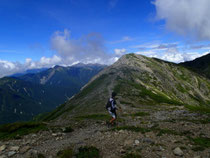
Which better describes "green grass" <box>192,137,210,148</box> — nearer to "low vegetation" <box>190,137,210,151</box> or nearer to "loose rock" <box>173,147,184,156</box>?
"low vegetation" <box>190,137,210,151</box>

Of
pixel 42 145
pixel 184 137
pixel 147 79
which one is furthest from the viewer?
pixel 147 79

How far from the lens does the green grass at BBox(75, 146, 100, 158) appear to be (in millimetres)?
13711

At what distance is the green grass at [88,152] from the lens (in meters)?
13.7

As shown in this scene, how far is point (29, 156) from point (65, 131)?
8886 millimetres

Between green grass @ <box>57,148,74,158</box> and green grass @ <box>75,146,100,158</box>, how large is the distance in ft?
2.03

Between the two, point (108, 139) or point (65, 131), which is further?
point (65, 131)

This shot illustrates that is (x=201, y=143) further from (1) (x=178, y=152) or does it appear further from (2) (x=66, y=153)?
(2) (x=66, y=153)

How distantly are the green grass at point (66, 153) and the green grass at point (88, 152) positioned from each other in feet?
2.03

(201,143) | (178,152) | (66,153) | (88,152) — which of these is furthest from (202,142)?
(66,153)

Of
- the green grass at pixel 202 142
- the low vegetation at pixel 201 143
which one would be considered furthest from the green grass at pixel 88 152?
the green grass at pixel 202 142

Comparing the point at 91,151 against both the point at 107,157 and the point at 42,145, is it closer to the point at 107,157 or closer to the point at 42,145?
the point at 107,157

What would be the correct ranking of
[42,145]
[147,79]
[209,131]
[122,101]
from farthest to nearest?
[147,79], [122,101], [209,131], [42,145]

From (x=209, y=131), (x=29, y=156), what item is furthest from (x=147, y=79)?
(x=29, y=156)

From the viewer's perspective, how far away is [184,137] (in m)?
17.0
